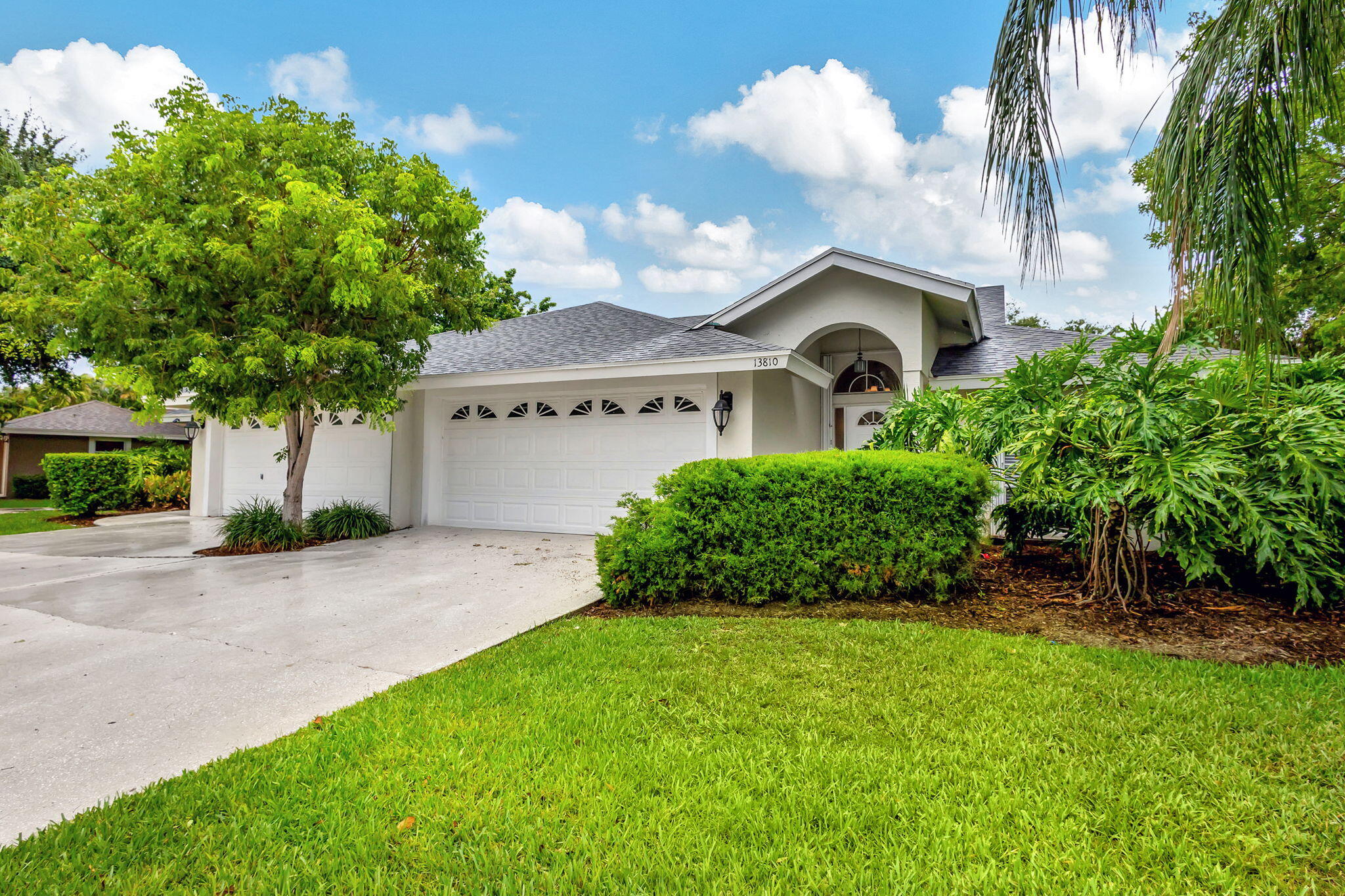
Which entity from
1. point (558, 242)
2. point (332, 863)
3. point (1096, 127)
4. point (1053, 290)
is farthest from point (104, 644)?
point (558, 242)

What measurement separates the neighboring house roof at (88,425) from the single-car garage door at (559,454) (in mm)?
16418

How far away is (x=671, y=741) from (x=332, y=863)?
1.32m

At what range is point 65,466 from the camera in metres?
14.1

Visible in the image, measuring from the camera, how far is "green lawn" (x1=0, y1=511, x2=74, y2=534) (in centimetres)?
1203

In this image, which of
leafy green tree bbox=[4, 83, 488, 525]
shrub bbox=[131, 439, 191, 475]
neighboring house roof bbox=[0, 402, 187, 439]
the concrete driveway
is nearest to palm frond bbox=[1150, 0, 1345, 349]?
the concrete driveway

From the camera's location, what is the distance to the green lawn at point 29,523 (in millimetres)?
12033

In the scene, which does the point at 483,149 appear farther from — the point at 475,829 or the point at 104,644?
the point at 475,829

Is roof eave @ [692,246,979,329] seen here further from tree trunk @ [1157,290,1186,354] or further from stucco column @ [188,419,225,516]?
stucco column @ [188,419,225,516]

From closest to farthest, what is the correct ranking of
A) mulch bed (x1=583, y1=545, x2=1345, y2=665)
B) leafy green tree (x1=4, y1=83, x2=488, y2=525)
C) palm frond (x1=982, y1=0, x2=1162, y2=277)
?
palm frond (x1=982, y1=0, x2=1162, y2=277) → mulch bed (x1=583, y1=545, x2=1345, y2=665) → leafy green tree (x1=4, y1=83, x2=488, y2=525)

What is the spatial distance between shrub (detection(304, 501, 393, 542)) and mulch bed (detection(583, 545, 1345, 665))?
630 centimetres

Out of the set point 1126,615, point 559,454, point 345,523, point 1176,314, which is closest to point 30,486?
point 345,523

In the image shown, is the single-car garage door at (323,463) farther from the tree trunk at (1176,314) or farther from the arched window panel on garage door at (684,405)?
the tree trunk at (1176,314)

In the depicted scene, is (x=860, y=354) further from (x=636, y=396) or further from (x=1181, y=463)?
(x=1181, y=463)

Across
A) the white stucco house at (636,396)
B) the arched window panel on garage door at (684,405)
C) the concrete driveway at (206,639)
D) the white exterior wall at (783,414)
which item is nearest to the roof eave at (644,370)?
the white stucco house at (636,396)
